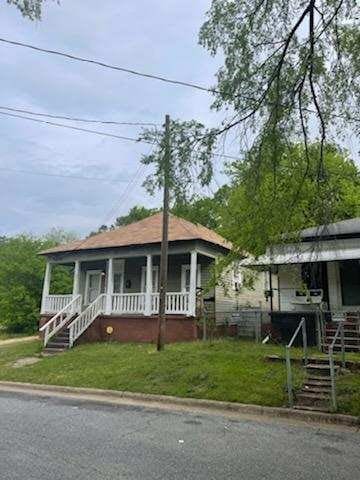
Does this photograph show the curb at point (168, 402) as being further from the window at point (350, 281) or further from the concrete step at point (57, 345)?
the window at point (350, 281)

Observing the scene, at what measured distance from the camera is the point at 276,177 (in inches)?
309

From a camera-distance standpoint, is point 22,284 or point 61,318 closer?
point 61,318

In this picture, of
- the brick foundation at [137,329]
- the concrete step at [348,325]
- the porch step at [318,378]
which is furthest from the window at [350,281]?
the porch step at [318,378]

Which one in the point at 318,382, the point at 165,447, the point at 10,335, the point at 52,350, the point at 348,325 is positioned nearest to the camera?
the point at 165,447

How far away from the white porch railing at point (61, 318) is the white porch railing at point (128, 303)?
69.5 inches

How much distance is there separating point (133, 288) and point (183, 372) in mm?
11186

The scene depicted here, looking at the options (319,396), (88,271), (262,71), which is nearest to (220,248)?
(88,271)

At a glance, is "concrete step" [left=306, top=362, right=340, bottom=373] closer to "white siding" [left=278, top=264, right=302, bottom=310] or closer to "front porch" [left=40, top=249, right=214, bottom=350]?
"white siding" [left=278, top=264, right=302, bottom=310]

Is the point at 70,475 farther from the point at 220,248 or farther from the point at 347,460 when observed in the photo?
the point at 220,248

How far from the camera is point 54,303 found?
21188 mm

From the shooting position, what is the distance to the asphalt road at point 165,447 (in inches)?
203

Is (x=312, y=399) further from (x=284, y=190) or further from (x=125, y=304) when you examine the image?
(x=125, y=304)

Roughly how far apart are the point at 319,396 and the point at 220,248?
1098 centimetres

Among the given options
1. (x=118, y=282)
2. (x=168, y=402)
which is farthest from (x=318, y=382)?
(x=118, y=282)
